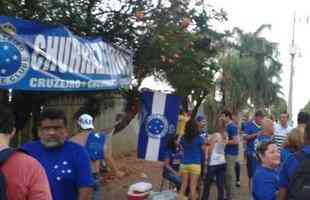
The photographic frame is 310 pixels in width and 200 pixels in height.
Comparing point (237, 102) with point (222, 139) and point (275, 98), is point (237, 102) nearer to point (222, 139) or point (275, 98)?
point (275, 98)

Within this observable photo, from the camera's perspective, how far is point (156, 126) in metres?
10.2

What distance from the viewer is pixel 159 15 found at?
9656 mm

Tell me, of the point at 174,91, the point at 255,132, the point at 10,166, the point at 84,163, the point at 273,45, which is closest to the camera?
the point at 10,166

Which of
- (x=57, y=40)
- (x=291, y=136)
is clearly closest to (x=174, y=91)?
(x=57, y=40)

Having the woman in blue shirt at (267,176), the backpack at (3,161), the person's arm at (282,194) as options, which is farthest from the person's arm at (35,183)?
the woman in blue shirt at (267,176)

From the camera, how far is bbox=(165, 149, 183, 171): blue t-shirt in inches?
398

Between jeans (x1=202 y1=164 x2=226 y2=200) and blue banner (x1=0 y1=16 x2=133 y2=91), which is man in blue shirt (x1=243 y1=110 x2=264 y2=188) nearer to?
jeans (x1=202 y1=164 x2=226 y2=200)

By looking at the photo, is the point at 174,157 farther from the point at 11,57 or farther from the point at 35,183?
the point at 35,183

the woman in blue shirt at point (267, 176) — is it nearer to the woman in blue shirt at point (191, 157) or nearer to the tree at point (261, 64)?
the woman in blue shirt at point (191, 157)

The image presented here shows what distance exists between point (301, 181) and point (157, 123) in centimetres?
607

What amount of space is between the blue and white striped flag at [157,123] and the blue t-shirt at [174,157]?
0.37 ft

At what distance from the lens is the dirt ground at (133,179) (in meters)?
11.6

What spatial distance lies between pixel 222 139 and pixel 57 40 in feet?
12.7

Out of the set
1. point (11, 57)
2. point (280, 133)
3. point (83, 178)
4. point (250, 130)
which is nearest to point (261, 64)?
point (250, 130)
